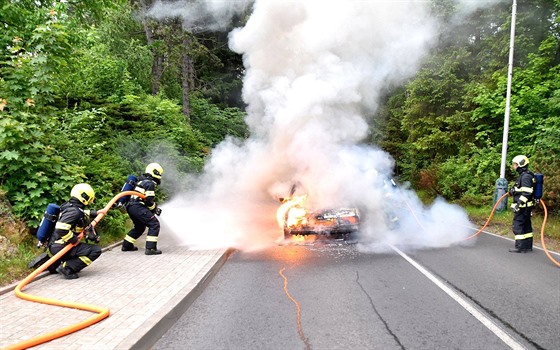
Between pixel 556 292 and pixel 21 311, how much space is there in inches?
263

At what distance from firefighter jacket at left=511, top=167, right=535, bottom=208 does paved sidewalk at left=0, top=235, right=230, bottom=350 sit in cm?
606

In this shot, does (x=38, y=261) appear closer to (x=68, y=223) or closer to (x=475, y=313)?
(x=68, y=223)

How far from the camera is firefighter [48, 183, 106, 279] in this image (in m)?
5.77

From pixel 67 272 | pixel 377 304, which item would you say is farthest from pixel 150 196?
pixel 377 304

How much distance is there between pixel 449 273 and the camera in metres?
6.45

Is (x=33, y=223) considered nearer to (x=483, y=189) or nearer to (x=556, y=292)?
(x=556, y=292)

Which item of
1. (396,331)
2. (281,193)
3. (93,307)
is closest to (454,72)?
(281,193)

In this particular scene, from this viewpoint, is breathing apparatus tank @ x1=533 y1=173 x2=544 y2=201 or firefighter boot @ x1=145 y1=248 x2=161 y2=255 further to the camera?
breathing apparatus tank @ x1=533 y1=173 x2=544 y2=201

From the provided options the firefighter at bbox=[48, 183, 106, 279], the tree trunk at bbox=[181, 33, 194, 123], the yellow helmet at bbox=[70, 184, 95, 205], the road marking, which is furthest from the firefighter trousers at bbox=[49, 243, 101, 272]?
the tree trunk at bbox=[181, 33, 194, 123]

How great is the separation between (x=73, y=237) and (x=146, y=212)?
1.98 meters

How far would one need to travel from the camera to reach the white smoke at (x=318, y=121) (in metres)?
10.3

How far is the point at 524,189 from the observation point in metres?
8.18

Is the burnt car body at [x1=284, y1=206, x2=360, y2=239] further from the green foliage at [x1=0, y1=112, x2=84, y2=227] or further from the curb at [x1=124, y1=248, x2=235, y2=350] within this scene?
the green foliage at [x1=0, y1=112, x2=84, y2=227]

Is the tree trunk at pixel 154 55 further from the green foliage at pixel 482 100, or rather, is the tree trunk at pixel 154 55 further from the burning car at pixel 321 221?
the burning car at pixel 321 221
